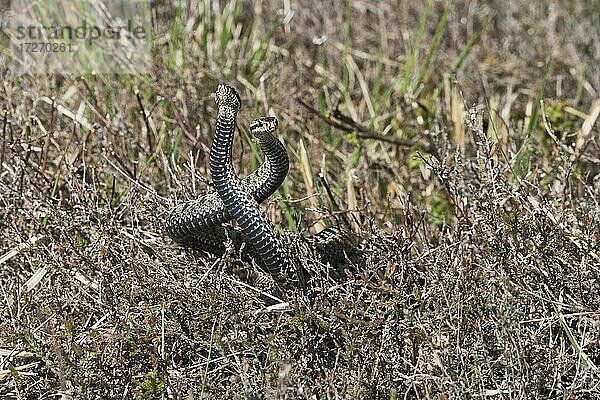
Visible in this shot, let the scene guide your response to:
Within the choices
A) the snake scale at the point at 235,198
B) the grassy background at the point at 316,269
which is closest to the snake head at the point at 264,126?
the snake scale at the point at 235,198

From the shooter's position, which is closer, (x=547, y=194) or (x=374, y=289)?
(x=374, y=289)

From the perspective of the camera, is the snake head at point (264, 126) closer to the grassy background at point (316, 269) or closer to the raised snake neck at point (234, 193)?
the raised snake neck at point (234, 193)

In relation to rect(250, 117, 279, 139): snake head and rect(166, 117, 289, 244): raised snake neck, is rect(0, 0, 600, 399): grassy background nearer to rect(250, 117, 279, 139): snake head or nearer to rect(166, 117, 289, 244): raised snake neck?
rect(166, 117, 289, 244): raised snake neck

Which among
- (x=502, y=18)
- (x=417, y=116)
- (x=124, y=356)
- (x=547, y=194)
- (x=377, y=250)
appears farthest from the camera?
(x=502, y=18)

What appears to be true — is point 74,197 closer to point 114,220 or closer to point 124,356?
point 114,220

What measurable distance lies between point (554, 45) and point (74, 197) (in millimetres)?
3070

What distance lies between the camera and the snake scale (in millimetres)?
2408

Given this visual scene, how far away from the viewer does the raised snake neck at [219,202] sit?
250 centimetres

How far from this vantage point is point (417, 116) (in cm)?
410

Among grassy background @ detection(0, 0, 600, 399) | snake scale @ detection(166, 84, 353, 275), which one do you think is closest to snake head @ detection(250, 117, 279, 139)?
snake scale @ detection(166, 84, 353, 275)

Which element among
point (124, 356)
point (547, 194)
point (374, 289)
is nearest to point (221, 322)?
point (124, 356)

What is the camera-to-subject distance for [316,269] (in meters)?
2.59

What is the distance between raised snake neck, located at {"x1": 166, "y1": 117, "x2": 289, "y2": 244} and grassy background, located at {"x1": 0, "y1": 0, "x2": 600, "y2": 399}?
125mm

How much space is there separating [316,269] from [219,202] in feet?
1.19
